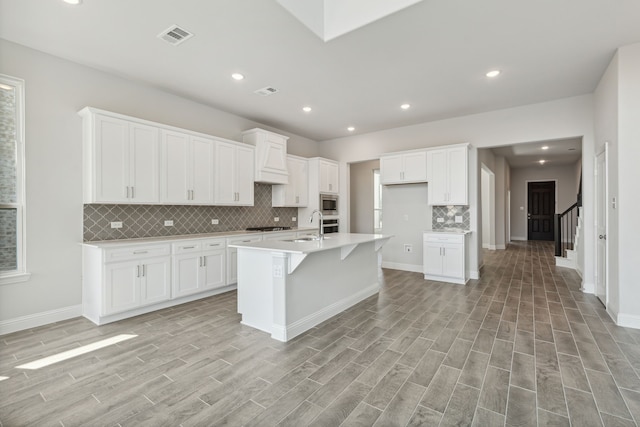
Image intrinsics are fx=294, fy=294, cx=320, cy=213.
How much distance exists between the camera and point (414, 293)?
178 inches

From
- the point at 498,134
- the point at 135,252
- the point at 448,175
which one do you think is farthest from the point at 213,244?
the point at 498,134

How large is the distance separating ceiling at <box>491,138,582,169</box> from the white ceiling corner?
568cm

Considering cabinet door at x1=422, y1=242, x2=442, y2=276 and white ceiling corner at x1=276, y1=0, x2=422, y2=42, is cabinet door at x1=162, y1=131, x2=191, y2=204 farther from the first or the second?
cabinet door at x1=422, y1=242, x2=442, y2=276

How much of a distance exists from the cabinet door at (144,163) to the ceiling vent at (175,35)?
1231 mm

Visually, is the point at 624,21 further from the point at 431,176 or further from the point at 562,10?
the point at 431,176

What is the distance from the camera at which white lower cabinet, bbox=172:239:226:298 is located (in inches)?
155

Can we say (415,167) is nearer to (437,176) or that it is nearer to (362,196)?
(437,176)

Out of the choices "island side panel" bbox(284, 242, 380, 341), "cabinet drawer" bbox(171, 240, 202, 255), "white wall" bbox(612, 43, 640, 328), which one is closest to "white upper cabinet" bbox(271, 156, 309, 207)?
"cabinet drawer" bbox(171, 240, 202, 255)

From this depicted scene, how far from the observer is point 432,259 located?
17.6 ft

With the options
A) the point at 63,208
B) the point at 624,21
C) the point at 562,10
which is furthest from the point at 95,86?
the point at 624,21

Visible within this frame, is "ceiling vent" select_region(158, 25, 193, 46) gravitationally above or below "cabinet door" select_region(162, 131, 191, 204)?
above

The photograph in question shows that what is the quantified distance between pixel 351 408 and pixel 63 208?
378cm

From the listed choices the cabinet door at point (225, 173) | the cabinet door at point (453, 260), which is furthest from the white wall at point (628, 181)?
the cabinet door at point (225, 173)

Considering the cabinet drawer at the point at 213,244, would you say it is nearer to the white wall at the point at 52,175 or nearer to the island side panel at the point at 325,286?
the white wall at the point at 52,175
